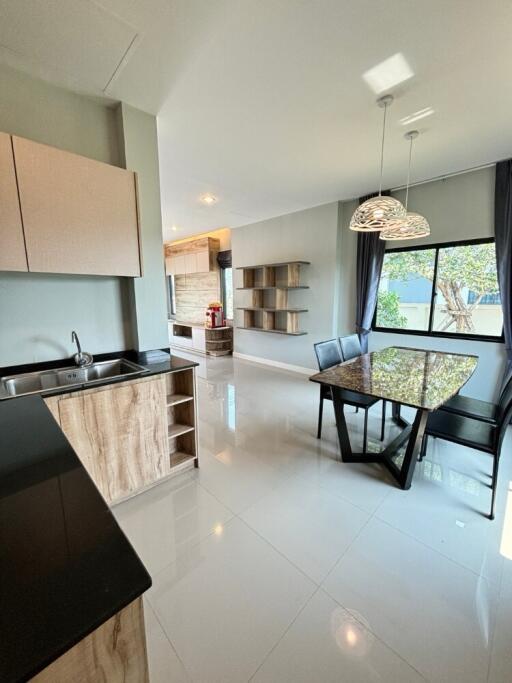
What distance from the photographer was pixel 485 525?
1757mm

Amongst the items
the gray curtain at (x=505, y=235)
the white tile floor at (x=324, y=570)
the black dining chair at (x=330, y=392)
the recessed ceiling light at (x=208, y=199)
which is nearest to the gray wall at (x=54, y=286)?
the white tile floor at (x=324, y=570)

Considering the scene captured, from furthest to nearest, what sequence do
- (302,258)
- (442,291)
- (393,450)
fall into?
(302,258) → (442,291) → (393,450)

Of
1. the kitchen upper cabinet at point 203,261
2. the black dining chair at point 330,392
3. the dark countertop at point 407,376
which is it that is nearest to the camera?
the dark countertop at point 407,376

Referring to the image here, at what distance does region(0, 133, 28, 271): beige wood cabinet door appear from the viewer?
1518 mm

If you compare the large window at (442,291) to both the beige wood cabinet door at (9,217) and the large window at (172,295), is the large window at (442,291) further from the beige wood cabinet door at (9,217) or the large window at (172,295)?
the large window at (172,295)

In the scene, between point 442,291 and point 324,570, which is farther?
point 442,291

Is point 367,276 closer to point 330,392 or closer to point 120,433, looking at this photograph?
point 330,392

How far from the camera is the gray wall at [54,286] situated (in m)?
1.78

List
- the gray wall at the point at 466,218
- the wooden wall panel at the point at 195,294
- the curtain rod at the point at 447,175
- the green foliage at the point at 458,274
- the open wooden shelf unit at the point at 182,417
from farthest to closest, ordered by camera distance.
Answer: the wooden wall panel at the point at 195,294 → the green foliage at the point at 458,274 → the gray wall at the point at 466,218 → the curtain rod at the point at 447,175 → the open wooden shelf unit at the point at 182,417

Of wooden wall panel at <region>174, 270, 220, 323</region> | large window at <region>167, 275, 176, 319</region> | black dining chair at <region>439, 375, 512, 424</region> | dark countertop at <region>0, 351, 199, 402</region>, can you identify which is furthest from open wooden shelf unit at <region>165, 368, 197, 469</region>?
large window at <region>167, 275, 176, 319</region>

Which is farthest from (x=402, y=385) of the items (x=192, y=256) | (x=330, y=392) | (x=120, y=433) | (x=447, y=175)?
(x=192, y=256)

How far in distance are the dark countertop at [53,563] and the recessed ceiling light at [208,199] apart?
3922 mm

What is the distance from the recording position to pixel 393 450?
2430 millimetres

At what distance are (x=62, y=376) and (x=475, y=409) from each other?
315 centimetres
